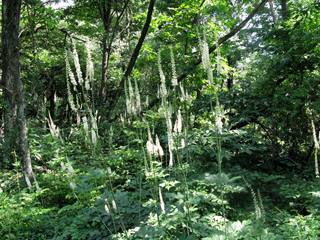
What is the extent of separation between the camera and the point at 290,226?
7.36ft

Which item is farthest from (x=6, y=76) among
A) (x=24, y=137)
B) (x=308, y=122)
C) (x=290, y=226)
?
(x=308, y=122)

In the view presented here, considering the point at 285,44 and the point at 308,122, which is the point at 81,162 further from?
the point at 285,44

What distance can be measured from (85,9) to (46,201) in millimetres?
6313

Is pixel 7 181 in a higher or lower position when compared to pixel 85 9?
lower

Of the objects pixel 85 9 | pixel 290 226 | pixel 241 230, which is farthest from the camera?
pixel 85 9

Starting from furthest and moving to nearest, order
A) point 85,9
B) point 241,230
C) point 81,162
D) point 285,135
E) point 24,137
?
point 85,9 < point 285,135 < point 81,162 < point 24,137 < point 241,230

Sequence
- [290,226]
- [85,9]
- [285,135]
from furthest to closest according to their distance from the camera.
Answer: [85,9] → [285,135] → [290,226]

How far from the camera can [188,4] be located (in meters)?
5.10

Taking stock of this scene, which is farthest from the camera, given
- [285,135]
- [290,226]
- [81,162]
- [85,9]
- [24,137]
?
[85,9]

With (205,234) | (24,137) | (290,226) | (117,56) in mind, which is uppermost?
(117,56)

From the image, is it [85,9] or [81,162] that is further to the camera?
[85,9]

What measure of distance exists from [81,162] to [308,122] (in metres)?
6.08

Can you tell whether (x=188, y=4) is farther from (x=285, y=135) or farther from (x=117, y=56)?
(x=285, y=135)

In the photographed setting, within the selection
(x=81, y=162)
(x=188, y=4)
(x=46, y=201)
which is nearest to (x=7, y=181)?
(x=46, y=201)
